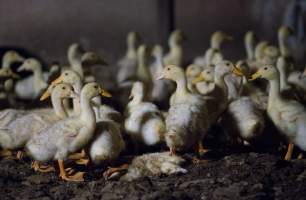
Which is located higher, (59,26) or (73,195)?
(59,26)

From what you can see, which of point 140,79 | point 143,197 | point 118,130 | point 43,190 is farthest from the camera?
point 140,79

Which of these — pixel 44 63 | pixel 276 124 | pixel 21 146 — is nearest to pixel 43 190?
pixel 21 146

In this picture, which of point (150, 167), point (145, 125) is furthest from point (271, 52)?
point (150, 167)

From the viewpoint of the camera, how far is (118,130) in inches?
242

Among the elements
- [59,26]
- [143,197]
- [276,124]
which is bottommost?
[143,197]

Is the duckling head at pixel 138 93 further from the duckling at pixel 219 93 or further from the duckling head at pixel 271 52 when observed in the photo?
the duckling head at pixel 271 52

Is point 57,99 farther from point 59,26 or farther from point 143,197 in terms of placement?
point 59,26

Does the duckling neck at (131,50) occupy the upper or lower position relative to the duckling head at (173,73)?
upper

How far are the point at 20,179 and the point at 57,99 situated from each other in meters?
0.95

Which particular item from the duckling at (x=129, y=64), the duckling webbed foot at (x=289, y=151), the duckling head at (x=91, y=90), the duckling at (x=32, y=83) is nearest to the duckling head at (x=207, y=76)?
the duckling at (x=129, y=64)

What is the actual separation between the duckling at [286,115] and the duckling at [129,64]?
223cm

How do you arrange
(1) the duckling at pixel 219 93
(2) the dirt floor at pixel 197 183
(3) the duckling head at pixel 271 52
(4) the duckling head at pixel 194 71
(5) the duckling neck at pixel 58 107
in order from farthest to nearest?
1. (3) the duckling head at pixel 271 52
2. (4) the duckling head at pixel 194 71
3. (1) the duckling at pixel 219 93
4. (5) the duckling neck at pixel 58 107
5. (2) the dirt floor at pixel 197 183

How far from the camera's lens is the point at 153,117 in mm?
6473

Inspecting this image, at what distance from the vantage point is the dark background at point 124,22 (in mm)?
9742
